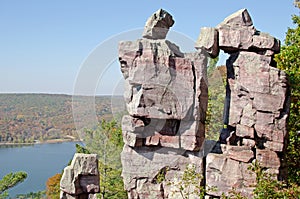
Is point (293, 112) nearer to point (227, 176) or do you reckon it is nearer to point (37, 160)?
point (227, 176)

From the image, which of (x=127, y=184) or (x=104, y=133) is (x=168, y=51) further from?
(x=104, y=133)

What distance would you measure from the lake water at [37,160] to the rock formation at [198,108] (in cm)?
2605

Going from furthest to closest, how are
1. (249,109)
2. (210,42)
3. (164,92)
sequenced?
(210,42)
(249,109)
(164,92)

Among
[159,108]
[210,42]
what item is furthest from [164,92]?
[210,42]

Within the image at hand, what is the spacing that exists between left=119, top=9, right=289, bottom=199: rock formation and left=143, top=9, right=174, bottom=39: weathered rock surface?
0.02m

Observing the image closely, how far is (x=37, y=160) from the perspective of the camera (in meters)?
41.8

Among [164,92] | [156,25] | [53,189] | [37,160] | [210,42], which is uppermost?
[156,25]

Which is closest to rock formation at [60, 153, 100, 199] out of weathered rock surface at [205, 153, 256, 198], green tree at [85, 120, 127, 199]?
weathered rock surface at [205, 153, 256, 198]

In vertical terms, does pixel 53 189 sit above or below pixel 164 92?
below

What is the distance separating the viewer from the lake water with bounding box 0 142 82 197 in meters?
34.9

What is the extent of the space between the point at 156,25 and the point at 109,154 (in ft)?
23.0

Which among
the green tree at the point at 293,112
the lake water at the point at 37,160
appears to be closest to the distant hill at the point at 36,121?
the lake water at the point at 37,160

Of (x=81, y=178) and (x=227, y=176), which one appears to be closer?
(x=227, y=176)

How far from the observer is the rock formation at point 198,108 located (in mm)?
7863
